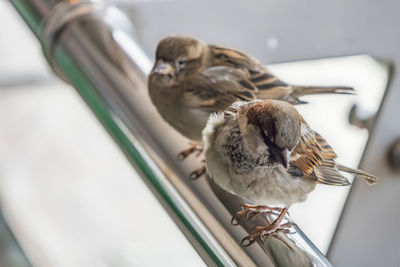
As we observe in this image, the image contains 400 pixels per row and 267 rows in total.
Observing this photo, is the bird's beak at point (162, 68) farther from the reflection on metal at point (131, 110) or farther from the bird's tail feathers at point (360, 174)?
the bird's tail feathers at point (360, 174)

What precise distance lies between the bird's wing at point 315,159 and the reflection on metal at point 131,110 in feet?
0.17

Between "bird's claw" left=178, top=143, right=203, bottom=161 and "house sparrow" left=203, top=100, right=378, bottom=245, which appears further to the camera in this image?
"bird's claw" left=178, top=143, right=203, bottom=161

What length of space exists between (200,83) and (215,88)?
0.06ft

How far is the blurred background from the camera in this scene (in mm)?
379

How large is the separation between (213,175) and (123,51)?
22cm

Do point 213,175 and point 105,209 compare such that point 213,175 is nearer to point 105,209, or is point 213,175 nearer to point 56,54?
point 56,54

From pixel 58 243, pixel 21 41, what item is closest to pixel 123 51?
pixel 58 243

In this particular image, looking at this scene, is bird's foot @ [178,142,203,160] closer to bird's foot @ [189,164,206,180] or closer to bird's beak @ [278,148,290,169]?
bird's foot @ [189,164,206,180]

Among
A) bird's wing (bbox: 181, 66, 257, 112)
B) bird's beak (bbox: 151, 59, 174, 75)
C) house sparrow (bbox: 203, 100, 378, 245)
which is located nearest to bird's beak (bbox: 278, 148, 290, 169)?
house sparrow (bbox: 203, 100, 378, 245)

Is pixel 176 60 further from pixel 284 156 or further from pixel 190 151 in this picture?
pixel 284 156

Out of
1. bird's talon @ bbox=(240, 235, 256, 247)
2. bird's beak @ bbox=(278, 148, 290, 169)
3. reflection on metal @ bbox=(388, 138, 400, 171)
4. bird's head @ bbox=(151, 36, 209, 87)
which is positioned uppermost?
bird's head @ bbox=(151, 36, 209, 87)

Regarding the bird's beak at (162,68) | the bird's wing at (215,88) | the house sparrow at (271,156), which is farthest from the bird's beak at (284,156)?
the bird's beak at (162,68)

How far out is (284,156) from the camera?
0.93 ft

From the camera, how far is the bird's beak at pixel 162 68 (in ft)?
1.55
